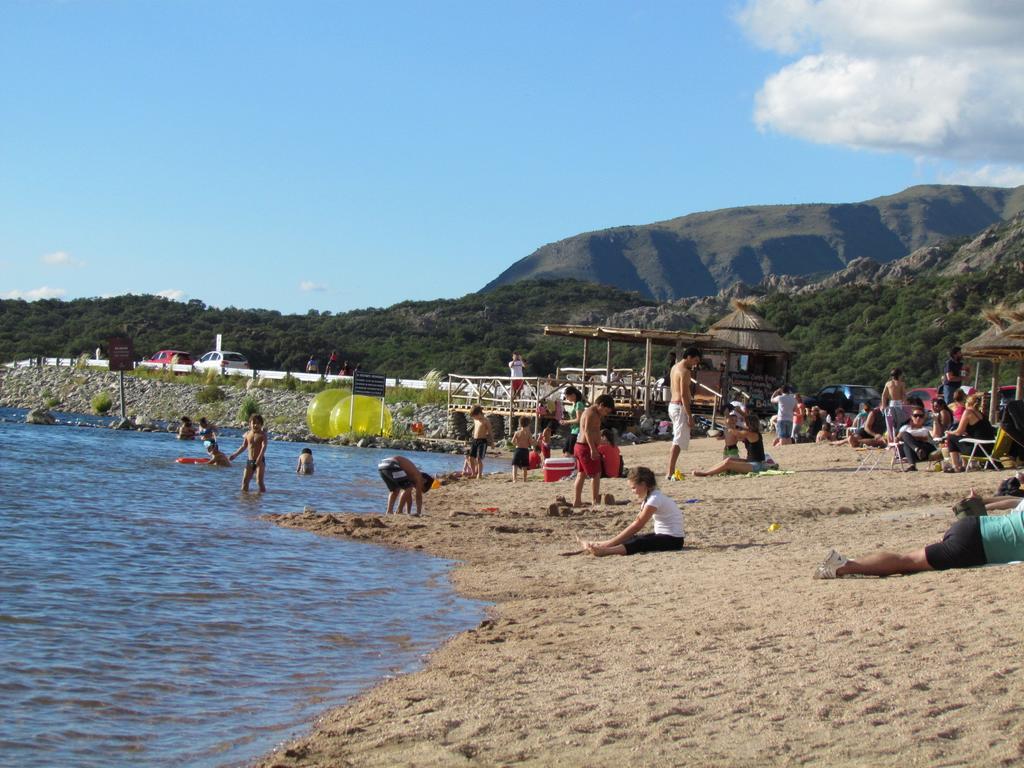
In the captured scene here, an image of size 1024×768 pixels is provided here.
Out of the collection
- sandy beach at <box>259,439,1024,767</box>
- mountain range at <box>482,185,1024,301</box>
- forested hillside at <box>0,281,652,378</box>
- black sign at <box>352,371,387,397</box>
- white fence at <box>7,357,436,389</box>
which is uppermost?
mountain range at <box>482,185,1024,301</box>

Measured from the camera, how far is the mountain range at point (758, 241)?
6614 inches

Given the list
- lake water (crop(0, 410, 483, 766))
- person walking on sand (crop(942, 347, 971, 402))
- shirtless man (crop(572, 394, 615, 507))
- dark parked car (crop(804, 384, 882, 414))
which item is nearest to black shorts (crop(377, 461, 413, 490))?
Answer: lake water (crop(0, 410, 483, 766))

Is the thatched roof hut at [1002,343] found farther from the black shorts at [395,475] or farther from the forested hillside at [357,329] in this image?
the forested hillside at [357,329]

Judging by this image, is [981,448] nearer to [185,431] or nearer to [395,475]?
[395,475]

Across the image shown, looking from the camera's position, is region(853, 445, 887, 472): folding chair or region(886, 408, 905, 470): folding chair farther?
region(853, 445, 887, 472): folding chair

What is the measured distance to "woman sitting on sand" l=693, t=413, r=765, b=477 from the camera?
16.8m

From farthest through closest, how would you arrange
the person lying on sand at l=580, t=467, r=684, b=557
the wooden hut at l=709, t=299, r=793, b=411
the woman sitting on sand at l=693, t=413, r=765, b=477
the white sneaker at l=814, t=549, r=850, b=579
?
1. the wooden hut at l=709, t=299, r=793, b=411
2. the woman sitting on sand at l=693, t=413, r=765, b=477
3. the person lying on sand at l=580, t=467, r=684, b=557
4. the white sneaker at l=814, t=549, r=850, b=579

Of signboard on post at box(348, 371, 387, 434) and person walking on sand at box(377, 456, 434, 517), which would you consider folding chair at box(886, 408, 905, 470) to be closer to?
person walking on sand at box(377, 456, 434, 517)

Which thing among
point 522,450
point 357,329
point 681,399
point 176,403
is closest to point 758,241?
point 357,329

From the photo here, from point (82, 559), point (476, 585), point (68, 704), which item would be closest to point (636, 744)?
point (68, 704)

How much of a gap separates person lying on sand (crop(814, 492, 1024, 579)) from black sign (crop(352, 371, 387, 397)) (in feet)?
96.1

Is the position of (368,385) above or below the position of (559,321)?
below

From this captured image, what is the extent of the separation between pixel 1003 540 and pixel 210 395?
150 feet

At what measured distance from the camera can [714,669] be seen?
6.09 m
